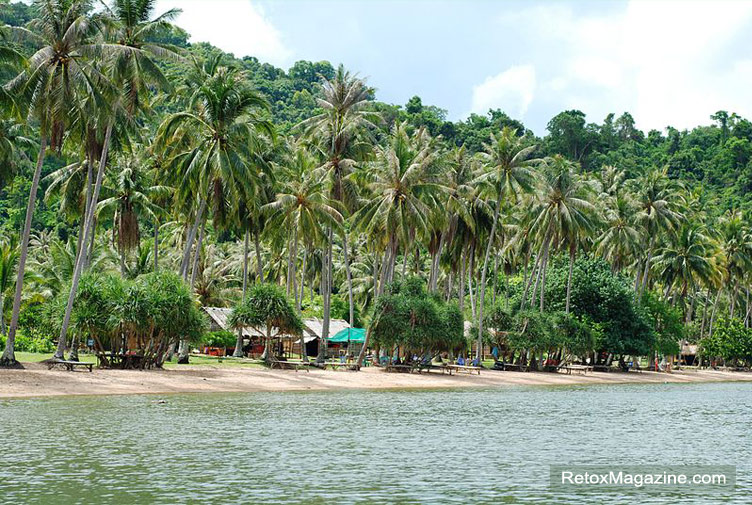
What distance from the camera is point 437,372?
185 ft

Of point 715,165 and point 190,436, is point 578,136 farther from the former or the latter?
point 190,436

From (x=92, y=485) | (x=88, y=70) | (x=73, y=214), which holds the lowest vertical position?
(x=92, y=485)

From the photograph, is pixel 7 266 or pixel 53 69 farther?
pixel 7 266

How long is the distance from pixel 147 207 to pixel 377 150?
15344mm

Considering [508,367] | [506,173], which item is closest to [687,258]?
[508,367]

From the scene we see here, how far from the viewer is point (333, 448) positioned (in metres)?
21.1

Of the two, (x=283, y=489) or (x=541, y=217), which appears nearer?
(x=283, y=489)

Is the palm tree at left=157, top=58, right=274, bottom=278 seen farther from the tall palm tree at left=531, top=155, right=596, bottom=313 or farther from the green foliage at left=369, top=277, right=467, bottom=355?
the tall palm tree at left=531, top=155, right=596, bottom=313

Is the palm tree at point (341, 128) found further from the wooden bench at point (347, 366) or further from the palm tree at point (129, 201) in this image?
the palm tree at point (129, 201)

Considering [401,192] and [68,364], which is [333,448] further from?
[401,192]

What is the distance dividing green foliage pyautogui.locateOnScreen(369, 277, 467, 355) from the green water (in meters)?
13.9

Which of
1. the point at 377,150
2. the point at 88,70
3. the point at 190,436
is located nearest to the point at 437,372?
the point at 377,150

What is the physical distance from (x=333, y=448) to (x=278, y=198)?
3105 centimetres

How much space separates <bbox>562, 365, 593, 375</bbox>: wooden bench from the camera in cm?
6544
